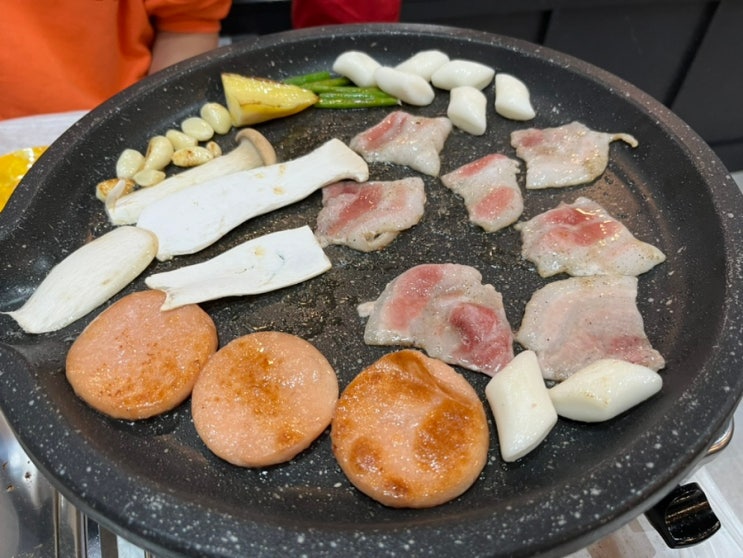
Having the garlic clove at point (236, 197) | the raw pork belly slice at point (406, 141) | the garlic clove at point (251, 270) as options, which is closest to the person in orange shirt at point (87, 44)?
the garlic clove at point (236, 197)

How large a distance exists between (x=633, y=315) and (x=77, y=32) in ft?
7.17

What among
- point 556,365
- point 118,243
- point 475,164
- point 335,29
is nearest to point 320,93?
point 335,29

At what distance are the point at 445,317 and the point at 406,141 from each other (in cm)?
69

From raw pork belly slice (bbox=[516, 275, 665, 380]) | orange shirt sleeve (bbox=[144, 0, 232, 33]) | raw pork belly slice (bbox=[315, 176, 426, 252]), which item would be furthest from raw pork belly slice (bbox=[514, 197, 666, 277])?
orange shirt sleeve (bbox=[144, 0, 232, 33])

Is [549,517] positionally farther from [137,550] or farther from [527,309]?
[137,550]

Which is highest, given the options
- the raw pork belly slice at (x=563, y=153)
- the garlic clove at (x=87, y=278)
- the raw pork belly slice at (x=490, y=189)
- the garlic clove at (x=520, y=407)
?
the raw pork belly slice at (x=563, y=153)

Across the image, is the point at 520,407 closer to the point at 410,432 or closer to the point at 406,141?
the point at 410,432

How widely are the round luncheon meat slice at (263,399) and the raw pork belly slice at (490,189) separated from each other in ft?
2.17

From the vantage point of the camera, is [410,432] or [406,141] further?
[406,141]

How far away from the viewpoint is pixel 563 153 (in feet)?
6.17

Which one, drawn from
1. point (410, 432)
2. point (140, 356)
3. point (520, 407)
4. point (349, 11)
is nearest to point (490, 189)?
point (520, 407)

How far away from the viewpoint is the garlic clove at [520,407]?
1.26 meters

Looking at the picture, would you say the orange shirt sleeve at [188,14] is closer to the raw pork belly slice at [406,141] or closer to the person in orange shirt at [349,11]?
the person in orange shirt at [349,11]

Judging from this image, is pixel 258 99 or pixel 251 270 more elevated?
pixel 258 99
